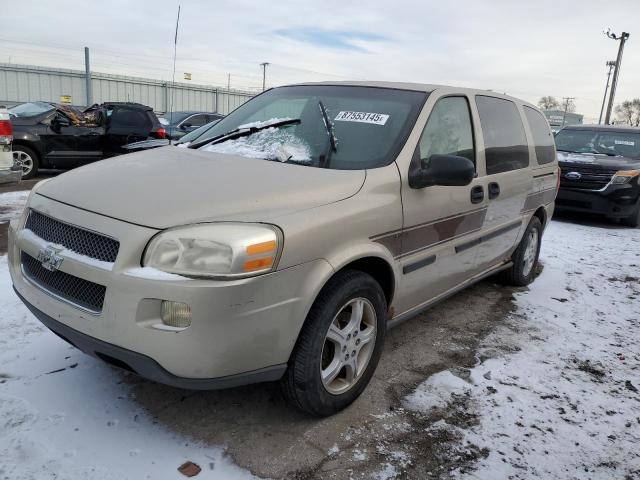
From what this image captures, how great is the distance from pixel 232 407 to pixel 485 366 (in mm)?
1620

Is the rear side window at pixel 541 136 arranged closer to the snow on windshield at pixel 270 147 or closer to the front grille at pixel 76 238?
the snow on windshield at pixel 270 147

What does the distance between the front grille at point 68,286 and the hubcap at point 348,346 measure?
1.03m

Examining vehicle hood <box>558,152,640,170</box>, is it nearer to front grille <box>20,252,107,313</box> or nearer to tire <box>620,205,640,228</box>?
tire <box>620,205,640,228</box>

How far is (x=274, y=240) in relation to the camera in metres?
2.17

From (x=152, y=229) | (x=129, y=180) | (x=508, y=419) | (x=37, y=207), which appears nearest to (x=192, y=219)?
(x=152, y=229)

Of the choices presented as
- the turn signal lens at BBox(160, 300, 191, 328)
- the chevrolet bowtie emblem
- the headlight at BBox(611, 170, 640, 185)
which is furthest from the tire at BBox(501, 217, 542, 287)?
the headlight at BBox(611, 170, 640, 185)

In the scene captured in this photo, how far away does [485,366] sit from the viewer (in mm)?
3340

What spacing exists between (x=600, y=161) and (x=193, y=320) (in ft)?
27.5

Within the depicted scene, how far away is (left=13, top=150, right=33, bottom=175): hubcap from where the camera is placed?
9.35 meters

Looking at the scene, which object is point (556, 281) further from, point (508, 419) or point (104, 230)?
point (104, 230)

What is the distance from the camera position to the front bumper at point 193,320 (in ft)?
6.70

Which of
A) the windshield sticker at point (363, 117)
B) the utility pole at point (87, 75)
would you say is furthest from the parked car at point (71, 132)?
the utility pole at point (87, 75)

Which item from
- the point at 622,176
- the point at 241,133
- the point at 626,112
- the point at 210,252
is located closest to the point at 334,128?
the point at 241,133

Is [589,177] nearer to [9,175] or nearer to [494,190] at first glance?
[494,190]
